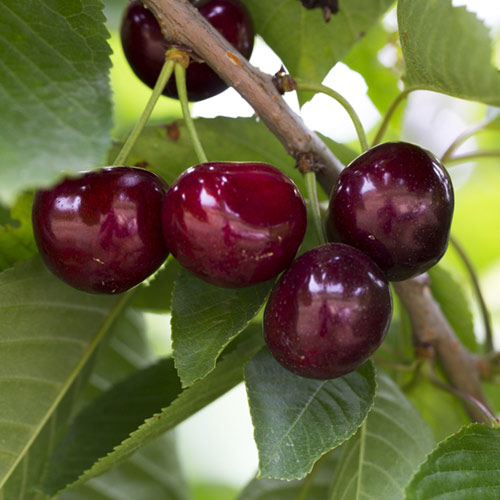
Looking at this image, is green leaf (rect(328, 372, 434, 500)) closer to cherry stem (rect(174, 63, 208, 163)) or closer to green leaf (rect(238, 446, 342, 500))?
green leaf (rect(238, 446, 342, 500))

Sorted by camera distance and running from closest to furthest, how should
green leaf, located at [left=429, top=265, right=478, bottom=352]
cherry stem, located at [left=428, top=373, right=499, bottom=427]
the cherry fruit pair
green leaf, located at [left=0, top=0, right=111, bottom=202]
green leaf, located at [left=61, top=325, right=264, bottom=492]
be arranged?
green leaf, located at [left=0, top=0, right=111, bottom=202] < the cherry fruit pair < green leaf, located at [left=61, top=325, right=264, bottom=492] < cherry stem, located at [left=428, top=373, right=499, bottom=427] < green leaf, located at [left=429, top=265, right=478, bottom=352]

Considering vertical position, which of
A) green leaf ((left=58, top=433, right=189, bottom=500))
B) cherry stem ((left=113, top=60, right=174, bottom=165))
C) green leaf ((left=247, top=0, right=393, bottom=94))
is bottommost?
green leaf ((left=58, top=433, right=189, bottom=500))

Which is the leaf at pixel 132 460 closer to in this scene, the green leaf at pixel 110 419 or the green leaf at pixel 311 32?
the green leaf at pixel 110 419

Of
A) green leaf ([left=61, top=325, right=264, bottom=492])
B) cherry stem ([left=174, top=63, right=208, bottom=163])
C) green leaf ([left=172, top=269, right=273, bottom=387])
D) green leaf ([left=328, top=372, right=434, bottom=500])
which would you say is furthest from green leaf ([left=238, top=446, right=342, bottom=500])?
cherry stem ([left=174, top=63, right=208, bottom=163])

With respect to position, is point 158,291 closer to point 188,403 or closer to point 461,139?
point 188,403

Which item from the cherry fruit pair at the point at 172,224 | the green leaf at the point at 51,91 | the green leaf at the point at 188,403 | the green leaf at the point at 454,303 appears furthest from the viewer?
the green leaf at the point at 454,303

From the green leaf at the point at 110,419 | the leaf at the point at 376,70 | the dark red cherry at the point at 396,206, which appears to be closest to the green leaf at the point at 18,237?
the green leaf at the point at 110,419
